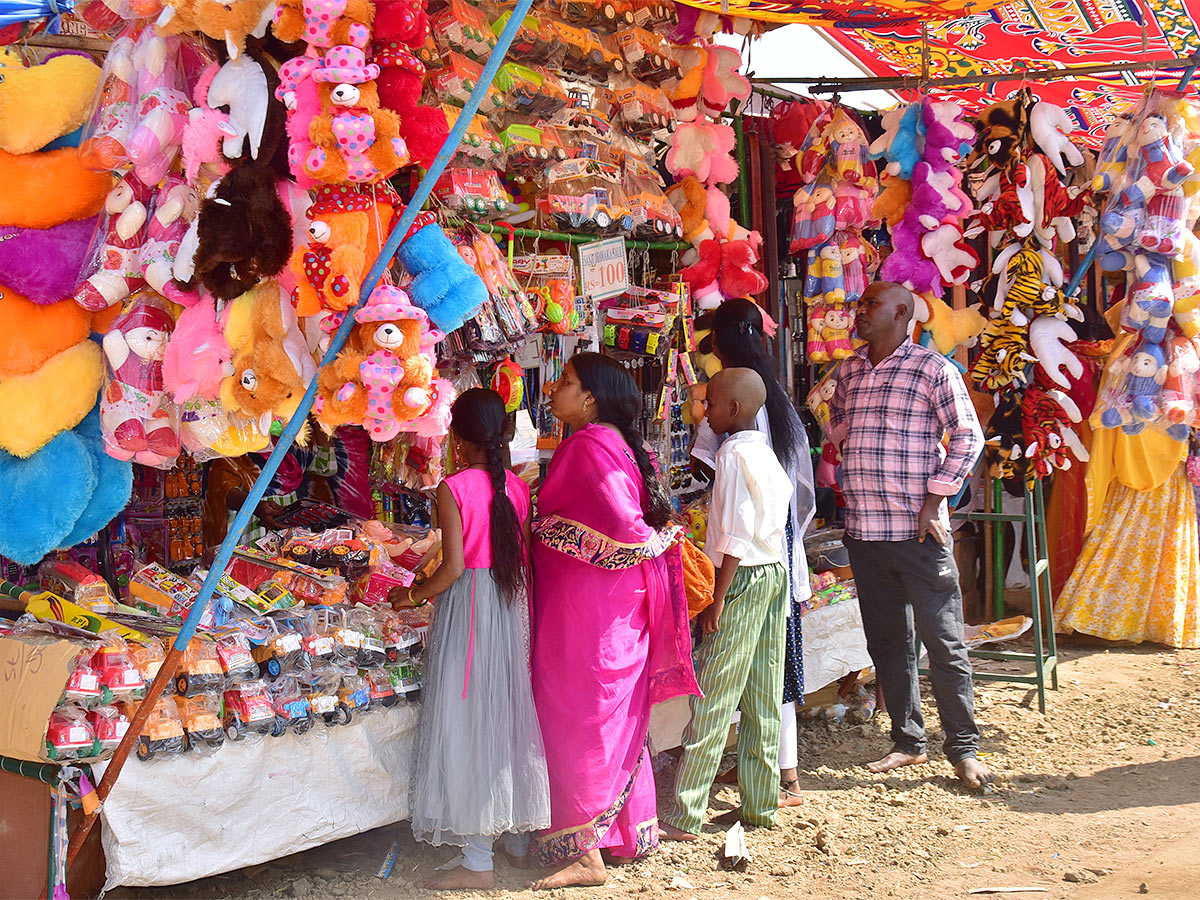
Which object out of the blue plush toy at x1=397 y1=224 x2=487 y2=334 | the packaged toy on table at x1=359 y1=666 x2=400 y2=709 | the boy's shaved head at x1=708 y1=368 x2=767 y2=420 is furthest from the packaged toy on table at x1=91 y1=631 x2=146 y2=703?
the boy's shaved head at x1=708 y1=368 x2=767 y2=420

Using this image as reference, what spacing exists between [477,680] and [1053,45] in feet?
13.8

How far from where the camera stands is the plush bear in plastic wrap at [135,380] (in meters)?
2.85

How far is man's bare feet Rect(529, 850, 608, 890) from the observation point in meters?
3.35

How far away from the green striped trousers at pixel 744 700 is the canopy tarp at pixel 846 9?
216 centimetres

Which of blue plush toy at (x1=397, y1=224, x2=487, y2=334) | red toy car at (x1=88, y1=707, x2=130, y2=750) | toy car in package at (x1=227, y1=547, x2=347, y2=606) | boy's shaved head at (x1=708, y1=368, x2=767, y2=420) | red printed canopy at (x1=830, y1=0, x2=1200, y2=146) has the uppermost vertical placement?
red printed canopy at (x1=830, y1=0, x2=1200, y2=146)

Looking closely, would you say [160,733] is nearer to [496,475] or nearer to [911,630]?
[496,475]

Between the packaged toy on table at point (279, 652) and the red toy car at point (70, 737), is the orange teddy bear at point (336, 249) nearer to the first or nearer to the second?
the packaged toy on table at point (279, 652)

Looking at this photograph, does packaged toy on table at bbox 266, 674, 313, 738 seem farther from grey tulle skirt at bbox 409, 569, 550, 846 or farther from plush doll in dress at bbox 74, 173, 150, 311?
plush doll in dress at bbox 74, 173, 150, 311

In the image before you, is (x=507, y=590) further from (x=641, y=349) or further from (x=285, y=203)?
(x=641, y=349)

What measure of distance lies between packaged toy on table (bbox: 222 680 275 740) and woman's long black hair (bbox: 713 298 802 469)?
1963 mm

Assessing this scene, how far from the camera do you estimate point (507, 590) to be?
11.0 ft

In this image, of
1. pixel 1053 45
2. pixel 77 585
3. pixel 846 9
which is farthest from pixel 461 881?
pixel 1053 45

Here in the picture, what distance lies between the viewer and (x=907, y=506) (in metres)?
4.30

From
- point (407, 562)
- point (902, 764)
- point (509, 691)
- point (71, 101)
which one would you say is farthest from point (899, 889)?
point (71, 101)
